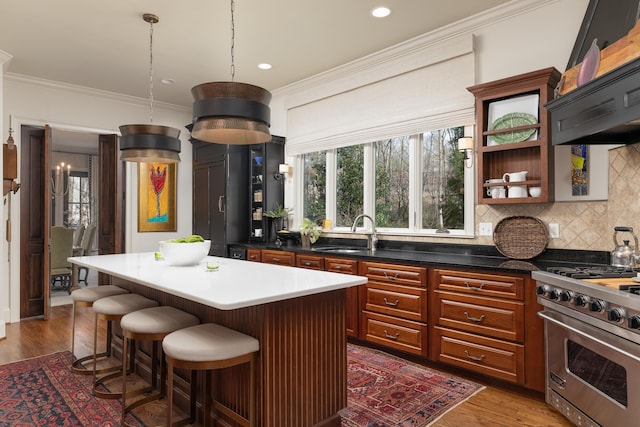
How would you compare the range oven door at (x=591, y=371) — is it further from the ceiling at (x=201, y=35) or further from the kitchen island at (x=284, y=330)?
the ceiling at (x=201, y=35)

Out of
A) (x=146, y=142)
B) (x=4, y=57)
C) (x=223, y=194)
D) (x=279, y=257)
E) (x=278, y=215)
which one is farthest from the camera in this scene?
(x=223, y=194)

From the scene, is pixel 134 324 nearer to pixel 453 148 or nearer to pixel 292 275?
pixel 292 275

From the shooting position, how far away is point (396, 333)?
3287 millimetres

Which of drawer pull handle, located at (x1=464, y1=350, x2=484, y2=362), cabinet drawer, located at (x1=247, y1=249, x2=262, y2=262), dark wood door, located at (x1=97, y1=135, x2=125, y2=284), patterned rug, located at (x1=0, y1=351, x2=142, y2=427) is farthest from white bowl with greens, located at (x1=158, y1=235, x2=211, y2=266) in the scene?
dark wood door, located at (x1=97, y1=135, x2=125, y2=284)

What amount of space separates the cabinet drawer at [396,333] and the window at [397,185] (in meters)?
0.96

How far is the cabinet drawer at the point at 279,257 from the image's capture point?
13.7 feet

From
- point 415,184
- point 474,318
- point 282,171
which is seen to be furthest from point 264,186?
point 474,318

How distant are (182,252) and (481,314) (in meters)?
2.12

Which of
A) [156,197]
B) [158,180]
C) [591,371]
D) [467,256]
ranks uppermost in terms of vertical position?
[158,180]

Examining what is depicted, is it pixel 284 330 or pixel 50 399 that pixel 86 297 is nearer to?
pixel 50 399

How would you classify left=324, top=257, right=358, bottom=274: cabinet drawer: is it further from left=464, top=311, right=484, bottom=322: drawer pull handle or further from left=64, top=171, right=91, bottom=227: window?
left=64, top=171, right=91, bottom=227: window

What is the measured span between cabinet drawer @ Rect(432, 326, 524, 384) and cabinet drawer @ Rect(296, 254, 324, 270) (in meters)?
1.28

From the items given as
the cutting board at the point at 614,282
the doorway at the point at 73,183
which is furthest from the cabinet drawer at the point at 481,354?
the doorway at the point at 73,183

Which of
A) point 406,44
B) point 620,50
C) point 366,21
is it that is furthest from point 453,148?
point 620,50
